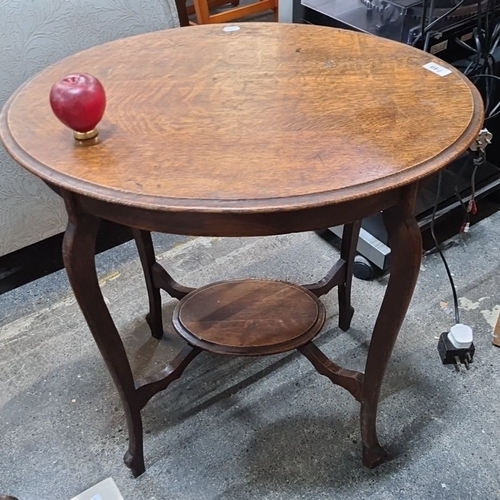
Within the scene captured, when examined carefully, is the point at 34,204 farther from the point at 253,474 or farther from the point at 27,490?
the point at 253,474

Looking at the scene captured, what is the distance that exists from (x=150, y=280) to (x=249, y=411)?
0.34m

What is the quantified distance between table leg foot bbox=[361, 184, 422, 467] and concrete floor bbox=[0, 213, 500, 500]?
0.35ft

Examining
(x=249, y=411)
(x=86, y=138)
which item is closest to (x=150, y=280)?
(x=249, y=411)

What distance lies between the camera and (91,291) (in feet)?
2.72

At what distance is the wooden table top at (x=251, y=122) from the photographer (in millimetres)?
676

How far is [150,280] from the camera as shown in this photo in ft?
4.06

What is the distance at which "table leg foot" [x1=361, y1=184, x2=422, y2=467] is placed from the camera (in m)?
0.75

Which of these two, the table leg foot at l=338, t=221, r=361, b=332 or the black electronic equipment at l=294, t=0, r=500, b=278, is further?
the black electronic equipment at l=294, t=0, r=500, b=278

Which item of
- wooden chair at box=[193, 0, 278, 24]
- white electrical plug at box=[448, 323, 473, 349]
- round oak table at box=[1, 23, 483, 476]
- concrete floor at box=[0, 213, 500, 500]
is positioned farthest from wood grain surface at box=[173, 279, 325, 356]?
wooden chair at box=[193, 0, 278, 24]

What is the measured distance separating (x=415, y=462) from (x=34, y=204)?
1028 millimetres

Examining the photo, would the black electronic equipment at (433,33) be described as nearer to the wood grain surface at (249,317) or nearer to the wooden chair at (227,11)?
the wood grain surface at (249,317)

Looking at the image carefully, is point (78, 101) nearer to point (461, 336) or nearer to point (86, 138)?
point (86, 138)

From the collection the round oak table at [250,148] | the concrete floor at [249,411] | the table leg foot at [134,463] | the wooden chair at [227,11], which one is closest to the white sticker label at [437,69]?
the round oak table at [250,148]

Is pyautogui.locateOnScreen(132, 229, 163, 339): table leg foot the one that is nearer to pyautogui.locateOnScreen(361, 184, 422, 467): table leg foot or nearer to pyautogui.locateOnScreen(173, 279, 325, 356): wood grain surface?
pyautogui.locateOnScreen(173, 279, 325, 356): wood grain surface
